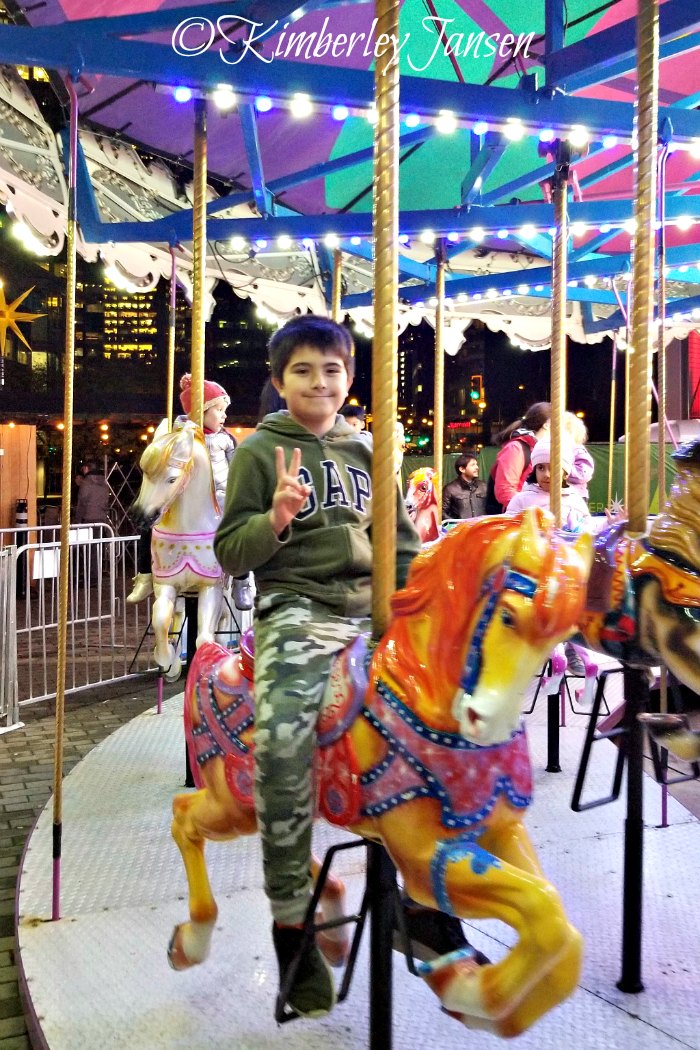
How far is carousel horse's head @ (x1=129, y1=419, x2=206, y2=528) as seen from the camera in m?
3.40

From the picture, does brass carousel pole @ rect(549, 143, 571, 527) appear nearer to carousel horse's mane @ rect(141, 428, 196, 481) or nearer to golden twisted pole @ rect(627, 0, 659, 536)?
golden twisted pole @ rect(627, 0, 659, 536)

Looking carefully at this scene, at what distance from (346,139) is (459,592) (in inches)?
191

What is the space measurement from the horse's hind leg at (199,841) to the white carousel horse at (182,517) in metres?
1.64

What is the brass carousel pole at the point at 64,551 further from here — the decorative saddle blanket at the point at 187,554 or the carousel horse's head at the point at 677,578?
the carousel horse's head at the point at 677,578

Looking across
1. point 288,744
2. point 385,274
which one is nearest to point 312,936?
point 288,744

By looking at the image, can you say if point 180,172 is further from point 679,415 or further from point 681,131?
point 679,415

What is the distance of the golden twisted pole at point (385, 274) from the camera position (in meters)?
1.51

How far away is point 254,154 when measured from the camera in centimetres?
385

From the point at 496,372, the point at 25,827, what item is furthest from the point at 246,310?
the point at 25,827

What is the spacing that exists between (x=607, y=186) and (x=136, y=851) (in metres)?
5.11

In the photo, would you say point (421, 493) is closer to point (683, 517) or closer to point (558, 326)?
point (558, 326)

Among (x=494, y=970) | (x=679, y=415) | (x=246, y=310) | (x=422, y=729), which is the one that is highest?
(x=246, y=310)

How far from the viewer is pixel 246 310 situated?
17.5 metres

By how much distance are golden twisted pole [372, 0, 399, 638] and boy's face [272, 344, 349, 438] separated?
0.11 m
